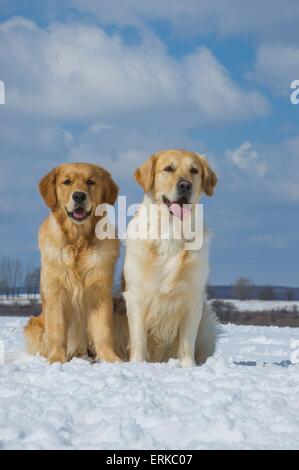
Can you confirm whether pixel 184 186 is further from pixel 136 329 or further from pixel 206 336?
pixel 206 336

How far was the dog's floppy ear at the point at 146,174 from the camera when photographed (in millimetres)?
6531

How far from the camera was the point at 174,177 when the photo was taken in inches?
252

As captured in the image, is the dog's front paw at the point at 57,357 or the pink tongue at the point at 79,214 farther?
the dog's front paw at the point at 57,357

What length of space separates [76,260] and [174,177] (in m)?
1.30

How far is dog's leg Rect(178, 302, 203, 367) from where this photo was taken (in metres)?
6.71

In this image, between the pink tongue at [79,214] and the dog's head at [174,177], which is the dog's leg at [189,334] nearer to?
the dog's head at [174,177]

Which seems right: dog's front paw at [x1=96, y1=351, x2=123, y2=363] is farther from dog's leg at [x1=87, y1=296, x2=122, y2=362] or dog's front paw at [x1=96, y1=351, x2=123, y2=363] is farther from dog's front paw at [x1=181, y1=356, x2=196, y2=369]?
dog's front paw at [x1=181, y1=356, x2=196, y2=369]

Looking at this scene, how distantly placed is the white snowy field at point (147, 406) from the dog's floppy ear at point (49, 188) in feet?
5.38

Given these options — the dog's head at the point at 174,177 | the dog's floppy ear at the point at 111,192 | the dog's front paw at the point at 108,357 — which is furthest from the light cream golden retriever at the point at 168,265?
the dog's floppy ear at the point at 111,192

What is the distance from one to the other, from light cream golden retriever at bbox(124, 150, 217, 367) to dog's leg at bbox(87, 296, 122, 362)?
8.5 inches

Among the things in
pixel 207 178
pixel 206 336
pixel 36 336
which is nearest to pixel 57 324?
pixel 36 336

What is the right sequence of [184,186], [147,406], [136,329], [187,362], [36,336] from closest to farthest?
[147,406], [184,186], [136,329], [187,362], [36,336]

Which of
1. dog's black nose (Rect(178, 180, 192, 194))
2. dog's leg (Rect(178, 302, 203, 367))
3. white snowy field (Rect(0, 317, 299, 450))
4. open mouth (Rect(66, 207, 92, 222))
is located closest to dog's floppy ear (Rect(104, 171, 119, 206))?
open mouth (Rect(66, 207, 92, 222))
